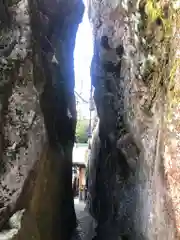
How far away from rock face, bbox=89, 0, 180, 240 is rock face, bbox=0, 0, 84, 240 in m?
1.22

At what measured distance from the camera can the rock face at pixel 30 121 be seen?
16.4 ft

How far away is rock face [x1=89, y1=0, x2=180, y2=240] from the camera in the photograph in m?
4.28

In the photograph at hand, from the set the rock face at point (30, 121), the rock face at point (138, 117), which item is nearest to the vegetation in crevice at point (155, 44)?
the rock face at point (138, 117)

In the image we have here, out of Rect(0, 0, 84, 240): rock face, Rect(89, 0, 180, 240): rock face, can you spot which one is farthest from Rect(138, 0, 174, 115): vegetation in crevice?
Rect(0, 0, 84, 240): rock face

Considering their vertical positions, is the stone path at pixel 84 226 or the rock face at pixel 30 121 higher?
the rock face at pixel 30 121

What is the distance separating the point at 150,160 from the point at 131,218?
152 cm

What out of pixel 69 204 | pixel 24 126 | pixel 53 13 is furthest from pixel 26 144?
pixel 69 204

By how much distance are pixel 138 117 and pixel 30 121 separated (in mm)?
1712

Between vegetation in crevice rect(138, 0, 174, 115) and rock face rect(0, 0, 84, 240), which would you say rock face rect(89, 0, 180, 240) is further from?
rock face rect(0, 0, 84, 240)

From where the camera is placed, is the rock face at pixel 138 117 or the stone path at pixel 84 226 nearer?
the rock face at pixel 138 117

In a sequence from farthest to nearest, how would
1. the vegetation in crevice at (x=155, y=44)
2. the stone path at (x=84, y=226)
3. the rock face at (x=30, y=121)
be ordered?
the stone path at (x=84, y=226), the rock face at (x=30, y=121), the vegetation in crevice at (x=155, y=44)

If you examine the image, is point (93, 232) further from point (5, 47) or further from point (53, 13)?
point (5, 47)

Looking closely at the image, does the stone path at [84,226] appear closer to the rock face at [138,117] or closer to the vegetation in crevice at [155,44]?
the rock face at [138,117]

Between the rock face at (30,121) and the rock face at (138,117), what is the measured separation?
4.01ft
